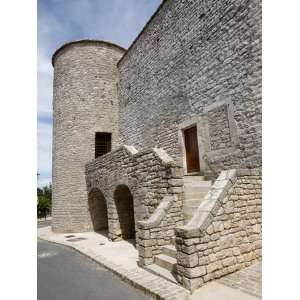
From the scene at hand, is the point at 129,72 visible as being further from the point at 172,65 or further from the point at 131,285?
the point at 131,285

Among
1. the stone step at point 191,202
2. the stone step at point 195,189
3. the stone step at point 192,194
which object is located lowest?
the stone step at point 191,202

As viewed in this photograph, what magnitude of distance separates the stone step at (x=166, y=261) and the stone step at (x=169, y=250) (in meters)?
0.06

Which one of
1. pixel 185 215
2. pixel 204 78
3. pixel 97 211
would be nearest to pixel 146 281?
pixel 185 215

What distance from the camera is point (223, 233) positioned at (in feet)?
14.6

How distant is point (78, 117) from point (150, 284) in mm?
9477

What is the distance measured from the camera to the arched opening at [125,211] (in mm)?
8883

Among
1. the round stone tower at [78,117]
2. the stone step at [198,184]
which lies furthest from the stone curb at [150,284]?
the round stone tower at [78,117]

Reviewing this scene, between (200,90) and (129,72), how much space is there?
17.8 ft

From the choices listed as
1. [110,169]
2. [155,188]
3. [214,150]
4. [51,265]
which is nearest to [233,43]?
[214,150]

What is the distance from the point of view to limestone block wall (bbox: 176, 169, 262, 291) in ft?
13.3

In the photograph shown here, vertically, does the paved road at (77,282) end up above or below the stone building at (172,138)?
below

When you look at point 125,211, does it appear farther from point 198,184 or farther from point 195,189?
point 195,189

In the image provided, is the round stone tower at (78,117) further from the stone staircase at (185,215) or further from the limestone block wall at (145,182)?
the stone staircase at (185,215)
